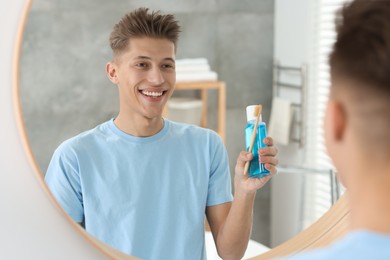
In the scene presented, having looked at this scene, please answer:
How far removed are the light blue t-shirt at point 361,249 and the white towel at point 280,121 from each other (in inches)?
17.2

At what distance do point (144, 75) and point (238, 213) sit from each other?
221 mm

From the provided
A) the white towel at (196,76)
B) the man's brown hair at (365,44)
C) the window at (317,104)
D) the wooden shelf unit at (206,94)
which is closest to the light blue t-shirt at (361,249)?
the man's brown hair at (365,44)

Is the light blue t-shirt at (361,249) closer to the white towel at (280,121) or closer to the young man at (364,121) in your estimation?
the young man at (364,121)

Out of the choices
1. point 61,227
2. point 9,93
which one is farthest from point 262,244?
point 9,93

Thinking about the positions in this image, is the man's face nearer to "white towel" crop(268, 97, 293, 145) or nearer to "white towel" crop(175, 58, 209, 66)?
"white towel" crop(175, 58, 209, 66)

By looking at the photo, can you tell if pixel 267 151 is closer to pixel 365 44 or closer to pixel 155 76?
pixel 155 76

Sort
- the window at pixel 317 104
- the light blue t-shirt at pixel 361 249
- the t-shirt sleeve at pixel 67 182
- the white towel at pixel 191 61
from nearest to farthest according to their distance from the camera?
the light blue t-shirt at pixel 361 249, the t-shirt sleeve at pixel 67 182, the white towel at pixel 191 61, the window at pixel 317 104

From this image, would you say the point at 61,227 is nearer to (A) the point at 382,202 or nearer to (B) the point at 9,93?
(B) the point at 9,93

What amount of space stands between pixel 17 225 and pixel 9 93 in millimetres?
160

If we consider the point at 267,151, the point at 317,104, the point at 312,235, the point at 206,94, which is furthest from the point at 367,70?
the point at 317,104

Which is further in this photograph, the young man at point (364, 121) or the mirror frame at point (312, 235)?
the mirror frame at point (312, 235)

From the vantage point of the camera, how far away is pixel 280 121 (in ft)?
3.11

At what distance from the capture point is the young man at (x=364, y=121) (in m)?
0.46

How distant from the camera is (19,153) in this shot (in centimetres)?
72
